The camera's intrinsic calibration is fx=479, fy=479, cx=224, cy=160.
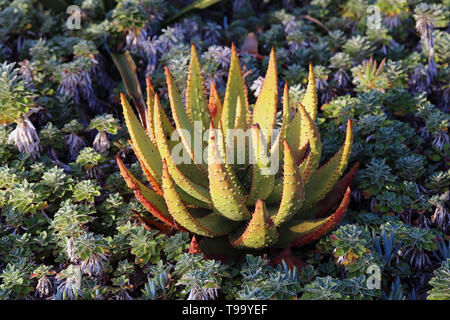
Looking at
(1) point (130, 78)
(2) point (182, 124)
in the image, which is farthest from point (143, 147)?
(1) point (130, 78)

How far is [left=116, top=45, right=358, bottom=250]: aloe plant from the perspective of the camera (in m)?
1.89

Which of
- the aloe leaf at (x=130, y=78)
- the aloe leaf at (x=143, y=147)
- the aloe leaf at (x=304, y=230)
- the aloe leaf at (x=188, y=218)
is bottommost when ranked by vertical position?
the aloe leaf at (x=304, y=230)

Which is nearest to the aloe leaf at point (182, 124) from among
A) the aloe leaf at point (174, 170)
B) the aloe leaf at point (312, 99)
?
the aloe leaf at point (174, 170)

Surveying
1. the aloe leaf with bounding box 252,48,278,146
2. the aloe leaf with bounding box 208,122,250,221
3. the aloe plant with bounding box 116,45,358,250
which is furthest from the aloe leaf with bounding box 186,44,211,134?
the aloe leaf with bounding box 208,122,250,221

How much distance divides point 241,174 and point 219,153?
426mm

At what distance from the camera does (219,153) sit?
176cm

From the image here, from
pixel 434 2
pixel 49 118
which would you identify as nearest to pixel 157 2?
pixel 49 118

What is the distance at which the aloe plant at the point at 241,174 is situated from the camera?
1.89 m

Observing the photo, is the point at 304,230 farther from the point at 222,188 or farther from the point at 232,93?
the point at 232,93

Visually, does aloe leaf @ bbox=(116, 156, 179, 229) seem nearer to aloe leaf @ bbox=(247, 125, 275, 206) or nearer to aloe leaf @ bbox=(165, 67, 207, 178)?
aloe leaf @ bbox=(165, 67, 207, 178)

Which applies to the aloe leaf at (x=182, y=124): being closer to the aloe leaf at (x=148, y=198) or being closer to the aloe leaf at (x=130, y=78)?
the aloe leaf at (x=148, y=198)

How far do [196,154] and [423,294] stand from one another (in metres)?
1.15

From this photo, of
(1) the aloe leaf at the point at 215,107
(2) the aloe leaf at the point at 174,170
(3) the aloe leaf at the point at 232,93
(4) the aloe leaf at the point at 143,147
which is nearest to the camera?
(2) the aloe leaf at the point at 174,170

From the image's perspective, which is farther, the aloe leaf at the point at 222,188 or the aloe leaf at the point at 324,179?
the aloe leaf at the point at 324,179
